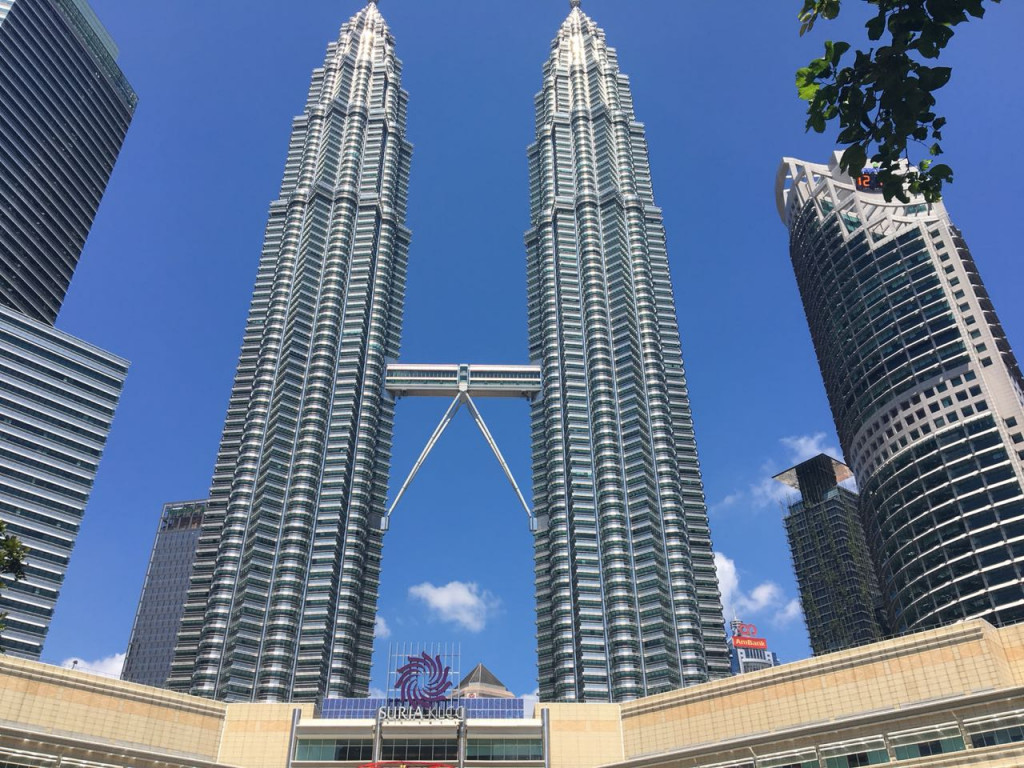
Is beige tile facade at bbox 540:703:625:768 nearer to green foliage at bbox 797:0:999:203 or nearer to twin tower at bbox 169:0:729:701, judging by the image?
twin tower at bbox 169:0:729:701

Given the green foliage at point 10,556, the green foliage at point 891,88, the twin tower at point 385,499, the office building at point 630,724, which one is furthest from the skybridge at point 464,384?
the green foliage at point 891,88

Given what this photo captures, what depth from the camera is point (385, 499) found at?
18362 centimetres

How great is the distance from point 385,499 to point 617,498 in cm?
5455

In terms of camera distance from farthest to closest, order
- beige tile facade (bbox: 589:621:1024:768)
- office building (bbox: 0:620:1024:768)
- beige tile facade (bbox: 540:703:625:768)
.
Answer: beige tile facade (bbox: 540:703:625:768)
office building (bbox: 0:620:1024:768)
beige tile facade (bbox: 589:621:1024:768)

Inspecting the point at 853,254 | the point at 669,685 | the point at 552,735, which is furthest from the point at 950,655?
the point at 853,254

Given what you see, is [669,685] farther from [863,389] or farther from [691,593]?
[863,389]

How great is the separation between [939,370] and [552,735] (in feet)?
370

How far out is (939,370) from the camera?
155m

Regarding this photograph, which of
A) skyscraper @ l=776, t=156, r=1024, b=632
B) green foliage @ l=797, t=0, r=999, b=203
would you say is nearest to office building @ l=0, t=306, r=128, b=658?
skyscraper @ l=776, t=156, r=1024, b=632

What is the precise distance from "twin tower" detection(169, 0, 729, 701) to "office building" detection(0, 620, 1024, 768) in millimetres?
A: 58182

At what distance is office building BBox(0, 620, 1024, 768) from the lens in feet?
183

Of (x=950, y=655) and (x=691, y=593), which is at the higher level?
(x=691, y=593)

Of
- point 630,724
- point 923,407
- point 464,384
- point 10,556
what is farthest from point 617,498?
point 10,556

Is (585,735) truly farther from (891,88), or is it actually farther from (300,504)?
(300,504)
